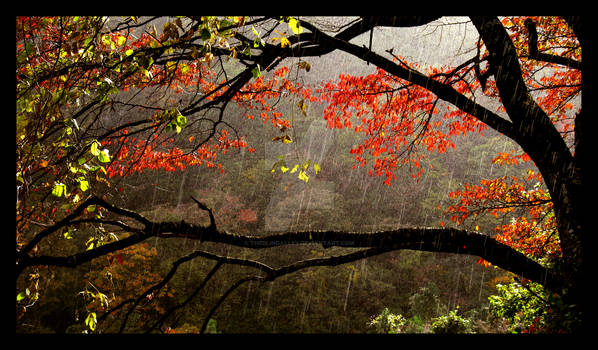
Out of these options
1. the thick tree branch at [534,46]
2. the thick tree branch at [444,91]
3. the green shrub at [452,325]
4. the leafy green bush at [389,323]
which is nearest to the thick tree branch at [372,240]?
the thick tree branch at [444,91]

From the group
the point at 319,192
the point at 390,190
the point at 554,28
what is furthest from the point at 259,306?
the point at 554,28

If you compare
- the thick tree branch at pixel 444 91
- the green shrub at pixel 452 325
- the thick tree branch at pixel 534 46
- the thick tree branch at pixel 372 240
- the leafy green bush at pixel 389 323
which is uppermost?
the thick tree branch at pixel 534 46

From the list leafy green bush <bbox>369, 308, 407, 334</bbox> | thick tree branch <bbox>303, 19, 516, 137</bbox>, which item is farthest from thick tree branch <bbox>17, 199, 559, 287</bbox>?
leafy green bush <bbox>369, 308, 407, 334</bbox>

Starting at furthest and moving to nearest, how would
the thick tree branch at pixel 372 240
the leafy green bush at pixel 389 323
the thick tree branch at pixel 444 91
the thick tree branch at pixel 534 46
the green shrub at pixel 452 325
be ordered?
the leafy green bush at pixel 389 323
the green shrub at pixel 452 325
the thick tree branch at pixel 444 91
the thick tree branch at pixel 534 46
the thick tree branch at pixel 372 240

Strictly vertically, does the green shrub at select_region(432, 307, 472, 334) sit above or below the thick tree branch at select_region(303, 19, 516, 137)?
below

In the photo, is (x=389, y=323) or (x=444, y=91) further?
(x=389, y=323)

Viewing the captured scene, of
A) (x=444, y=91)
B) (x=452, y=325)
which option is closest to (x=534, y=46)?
(x=444, y=91)

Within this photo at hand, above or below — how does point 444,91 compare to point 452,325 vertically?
above

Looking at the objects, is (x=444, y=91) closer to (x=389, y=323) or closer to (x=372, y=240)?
(x=372, y=240)

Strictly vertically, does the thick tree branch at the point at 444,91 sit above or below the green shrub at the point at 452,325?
above

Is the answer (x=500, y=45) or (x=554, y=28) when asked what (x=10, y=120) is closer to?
(x=500, y=45)

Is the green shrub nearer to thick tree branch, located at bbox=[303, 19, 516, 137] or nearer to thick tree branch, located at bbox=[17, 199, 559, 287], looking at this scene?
thick tree branch, located at bbox=[17, 199, 559, 287]

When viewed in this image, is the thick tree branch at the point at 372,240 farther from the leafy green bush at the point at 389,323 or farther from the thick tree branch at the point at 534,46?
the leafy green bush at the point at 389,323

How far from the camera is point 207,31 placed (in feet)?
6.61
